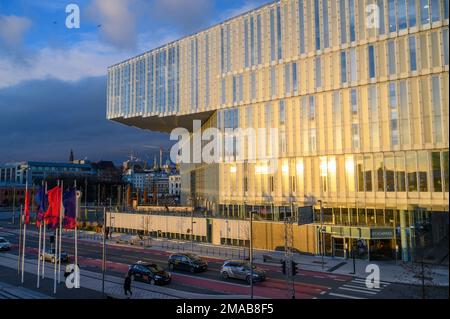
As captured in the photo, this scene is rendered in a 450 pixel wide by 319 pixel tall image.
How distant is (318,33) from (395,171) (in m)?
19.4

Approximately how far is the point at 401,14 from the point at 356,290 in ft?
99.5

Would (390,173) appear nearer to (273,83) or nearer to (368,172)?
(368,172)

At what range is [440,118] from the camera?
132 feet

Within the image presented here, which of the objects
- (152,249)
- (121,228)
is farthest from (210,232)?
(121,228)

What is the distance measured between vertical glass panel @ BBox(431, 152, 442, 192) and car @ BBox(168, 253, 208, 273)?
2438cm

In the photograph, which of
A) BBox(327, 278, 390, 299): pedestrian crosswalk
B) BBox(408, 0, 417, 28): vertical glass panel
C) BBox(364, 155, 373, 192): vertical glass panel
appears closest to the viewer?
BBox(327, 278, 390, 299): pedestrian crosswalk

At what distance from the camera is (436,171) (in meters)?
40.1

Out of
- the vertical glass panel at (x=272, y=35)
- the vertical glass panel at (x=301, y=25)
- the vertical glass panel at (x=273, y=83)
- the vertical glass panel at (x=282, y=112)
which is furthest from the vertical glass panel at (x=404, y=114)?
the vertical glass panel at (x=272, y=35)

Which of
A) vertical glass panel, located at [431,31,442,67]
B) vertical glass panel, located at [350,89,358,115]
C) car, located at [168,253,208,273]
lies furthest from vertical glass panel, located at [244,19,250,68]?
car, located at [168,253,208,273]

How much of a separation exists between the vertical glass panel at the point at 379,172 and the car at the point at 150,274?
25.6 m

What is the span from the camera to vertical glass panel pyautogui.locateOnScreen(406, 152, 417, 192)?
136ft

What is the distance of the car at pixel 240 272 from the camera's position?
32.3 m

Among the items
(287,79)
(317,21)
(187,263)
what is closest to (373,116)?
(287,79)

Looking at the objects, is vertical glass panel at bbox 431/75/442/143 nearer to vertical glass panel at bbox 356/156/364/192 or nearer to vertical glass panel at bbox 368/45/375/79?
vertical glass panel at bbox 368/45/375/79
